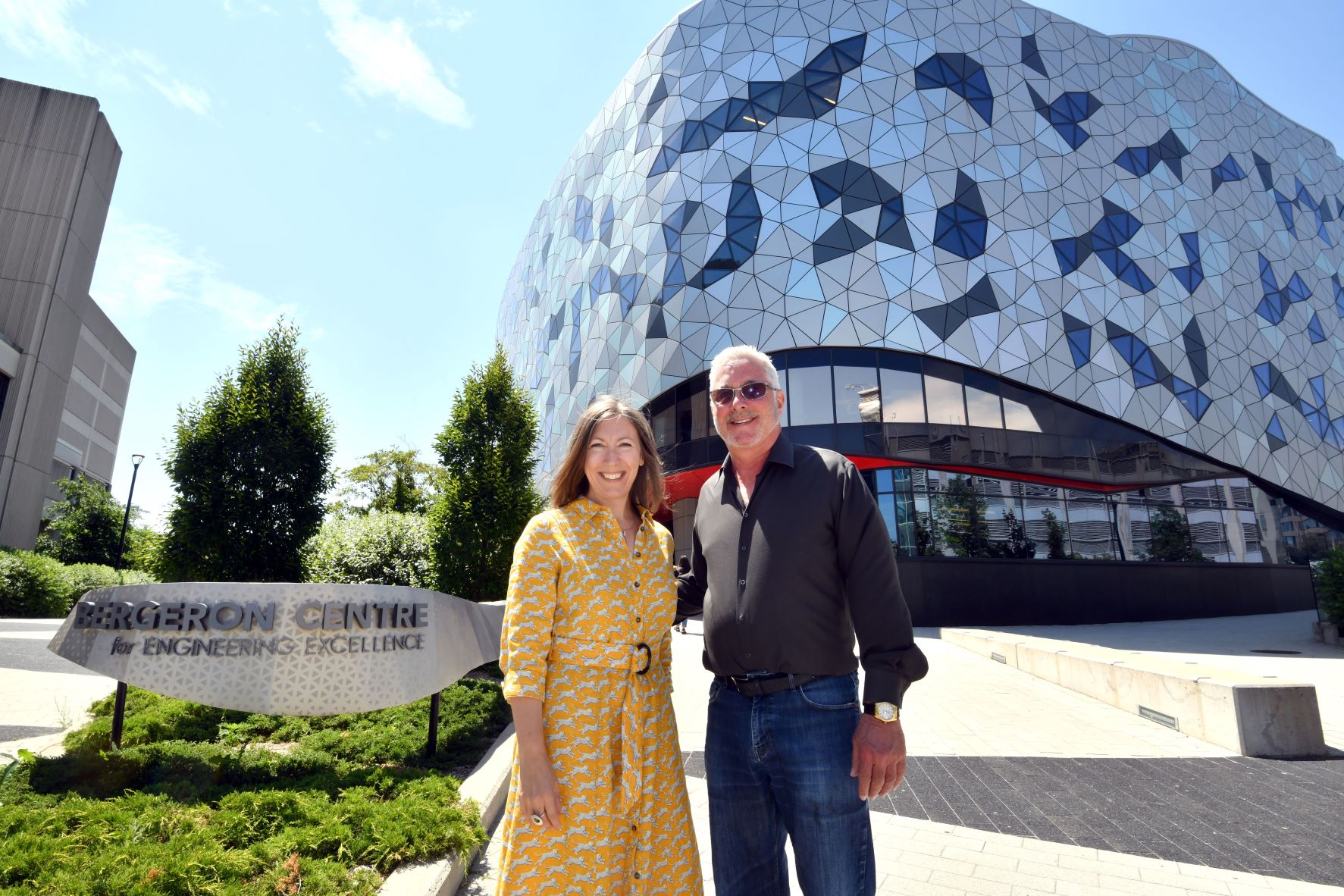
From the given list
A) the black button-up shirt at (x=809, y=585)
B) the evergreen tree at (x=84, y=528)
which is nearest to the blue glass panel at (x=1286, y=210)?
the black button-up shirt at (x=809, y=585)

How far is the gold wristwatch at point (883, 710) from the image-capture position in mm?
2169

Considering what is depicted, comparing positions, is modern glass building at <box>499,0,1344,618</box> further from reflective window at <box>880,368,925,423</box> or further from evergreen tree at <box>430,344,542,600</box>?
evergreen tree at <box>430,344,542,600</box>

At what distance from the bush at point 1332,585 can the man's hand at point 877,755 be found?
19276 millimetres

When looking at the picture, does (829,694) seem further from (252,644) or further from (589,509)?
(252,644)

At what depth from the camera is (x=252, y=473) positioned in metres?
11.9

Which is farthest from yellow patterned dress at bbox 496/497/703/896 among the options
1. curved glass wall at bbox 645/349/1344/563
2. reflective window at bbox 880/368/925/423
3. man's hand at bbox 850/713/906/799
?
reflective window at bbox 880/368/925/423

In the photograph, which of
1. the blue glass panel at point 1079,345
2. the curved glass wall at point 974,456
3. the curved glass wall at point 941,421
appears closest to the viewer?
the curved glass wall at point 974,456

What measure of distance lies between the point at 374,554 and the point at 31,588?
13.3 m

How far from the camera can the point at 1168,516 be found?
998 inches

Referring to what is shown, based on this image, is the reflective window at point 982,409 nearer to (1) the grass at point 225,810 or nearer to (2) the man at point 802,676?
(1) the grass at point 225,810

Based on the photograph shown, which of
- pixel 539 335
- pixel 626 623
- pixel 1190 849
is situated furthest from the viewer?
pixel 539 335

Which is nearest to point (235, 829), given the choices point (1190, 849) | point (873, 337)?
point (1190, 849)

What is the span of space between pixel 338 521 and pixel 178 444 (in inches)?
186

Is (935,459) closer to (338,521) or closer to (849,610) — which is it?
(338,521)
